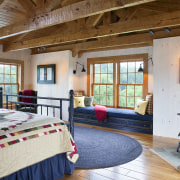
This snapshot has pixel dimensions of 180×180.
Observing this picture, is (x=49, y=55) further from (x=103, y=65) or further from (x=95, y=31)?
(x=95, y=31)

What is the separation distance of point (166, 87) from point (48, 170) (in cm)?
328

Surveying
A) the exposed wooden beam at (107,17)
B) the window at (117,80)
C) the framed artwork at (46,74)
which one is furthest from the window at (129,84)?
the framed artwork at (46,74)

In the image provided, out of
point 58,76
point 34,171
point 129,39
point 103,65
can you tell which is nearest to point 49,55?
point 58,76

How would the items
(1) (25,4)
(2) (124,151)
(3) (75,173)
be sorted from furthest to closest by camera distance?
(1) (25,4) < (2) (124,151) < (3) (75,173)

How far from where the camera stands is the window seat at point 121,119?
15.5ft

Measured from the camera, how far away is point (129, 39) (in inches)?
203

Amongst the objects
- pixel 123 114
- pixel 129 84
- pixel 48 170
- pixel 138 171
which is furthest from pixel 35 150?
pixel 129 84

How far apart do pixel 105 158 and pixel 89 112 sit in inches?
98.6

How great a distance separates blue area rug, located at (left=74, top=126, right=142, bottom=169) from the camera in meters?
3.03

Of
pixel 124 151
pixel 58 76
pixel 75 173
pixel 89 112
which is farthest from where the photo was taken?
pixel 58 76

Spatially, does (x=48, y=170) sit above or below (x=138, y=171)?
above

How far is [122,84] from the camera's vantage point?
5.97 m

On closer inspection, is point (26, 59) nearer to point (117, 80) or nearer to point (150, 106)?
point (117, 80)

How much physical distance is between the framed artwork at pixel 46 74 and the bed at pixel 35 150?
4.05 meters
